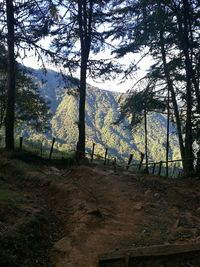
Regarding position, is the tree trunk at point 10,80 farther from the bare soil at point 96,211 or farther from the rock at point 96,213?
the rock at point 96,213

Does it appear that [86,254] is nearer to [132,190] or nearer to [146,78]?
[132,190]

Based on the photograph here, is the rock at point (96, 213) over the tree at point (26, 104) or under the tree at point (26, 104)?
under

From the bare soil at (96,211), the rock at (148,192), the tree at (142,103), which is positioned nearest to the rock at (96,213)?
the bare soil at (96,211)

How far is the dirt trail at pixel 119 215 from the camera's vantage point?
27.6 feet

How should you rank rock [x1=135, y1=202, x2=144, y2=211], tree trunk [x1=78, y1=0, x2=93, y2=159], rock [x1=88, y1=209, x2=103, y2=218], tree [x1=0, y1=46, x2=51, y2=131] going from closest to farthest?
1. rock [x1=88, y1=209, x2=103, y2=218]
2. rock [x1=135, y1=202, x2=144, y2=211]
3. tree trunk [x1=78, y1=0, x2=93, y2=159]
4. tree [x1=0, y1=46, x2=51, y2=131]

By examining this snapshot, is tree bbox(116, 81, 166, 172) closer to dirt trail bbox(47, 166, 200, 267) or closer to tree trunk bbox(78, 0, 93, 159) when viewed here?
tree trunk bbox(78, 0, 93, 159)

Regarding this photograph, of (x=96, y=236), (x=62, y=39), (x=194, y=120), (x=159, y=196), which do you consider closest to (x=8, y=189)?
(x=96, y=236)

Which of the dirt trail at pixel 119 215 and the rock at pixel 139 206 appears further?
the rock at pixel 139 206

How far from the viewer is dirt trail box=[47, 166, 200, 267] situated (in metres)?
8.41

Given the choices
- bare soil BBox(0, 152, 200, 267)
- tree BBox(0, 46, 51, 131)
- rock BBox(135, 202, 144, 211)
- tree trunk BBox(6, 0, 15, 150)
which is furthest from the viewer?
tree BBox(0, 46, 51, 131)

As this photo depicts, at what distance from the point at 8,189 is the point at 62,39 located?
12334mm

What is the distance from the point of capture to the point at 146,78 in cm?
2225

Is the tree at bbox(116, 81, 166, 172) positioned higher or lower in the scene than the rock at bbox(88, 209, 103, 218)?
higher

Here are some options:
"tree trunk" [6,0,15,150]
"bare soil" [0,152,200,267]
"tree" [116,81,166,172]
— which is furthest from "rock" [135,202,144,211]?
"tree" [116,81,166,172]
